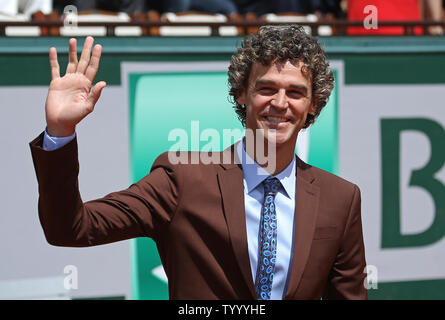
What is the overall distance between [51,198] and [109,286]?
220 centimetres

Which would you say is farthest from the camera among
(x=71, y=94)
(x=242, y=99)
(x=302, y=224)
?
(x=242, y=99)

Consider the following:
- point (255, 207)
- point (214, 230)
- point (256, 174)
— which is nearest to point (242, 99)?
point (256, 174)

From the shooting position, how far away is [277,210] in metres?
2.08

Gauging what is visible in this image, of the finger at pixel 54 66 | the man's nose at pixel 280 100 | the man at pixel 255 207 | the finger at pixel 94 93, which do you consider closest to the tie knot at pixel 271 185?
the man at pixel 255 207

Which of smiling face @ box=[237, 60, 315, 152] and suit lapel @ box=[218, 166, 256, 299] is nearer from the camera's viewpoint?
suit lapel @ box=[218, 166, 256, 299]

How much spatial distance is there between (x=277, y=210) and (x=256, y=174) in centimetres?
14

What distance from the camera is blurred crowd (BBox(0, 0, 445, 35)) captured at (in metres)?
4.40

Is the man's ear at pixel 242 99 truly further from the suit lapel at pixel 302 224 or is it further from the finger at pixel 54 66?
the finger at pixel 54 66

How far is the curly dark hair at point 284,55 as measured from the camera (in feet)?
6.86

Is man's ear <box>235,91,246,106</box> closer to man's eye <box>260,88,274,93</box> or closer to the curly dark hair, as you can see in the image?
the curly dark hair

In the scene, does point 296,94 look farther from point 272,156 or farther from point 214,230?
point 214,230

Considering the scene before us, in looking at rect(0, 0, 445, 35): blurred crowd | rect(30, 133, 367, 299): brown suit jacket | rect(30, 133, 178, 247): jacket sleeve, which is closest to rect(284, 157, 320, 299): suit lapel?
rect(30, 133, 367, 299): brown suit jacket

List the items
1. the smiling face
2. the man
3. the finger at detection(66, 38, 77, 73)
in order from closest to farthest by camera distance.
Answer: the finger at detection(66, 38, 77, 73) < the man < the smiling face

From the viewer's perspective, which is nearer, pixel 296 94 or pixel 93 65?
pixel 93 65
